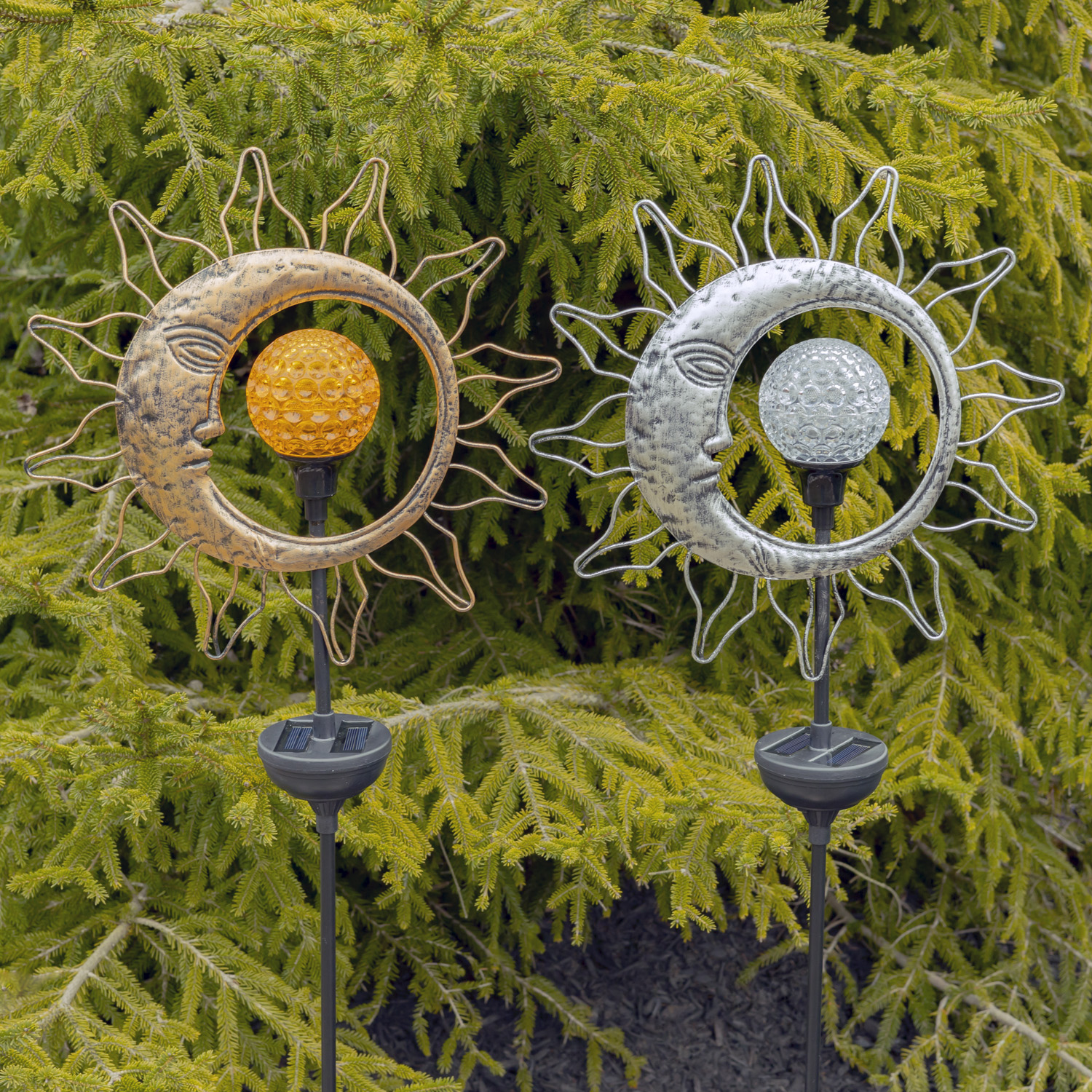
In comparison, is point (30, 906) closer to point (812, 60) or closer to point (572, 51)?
point (572, 51)

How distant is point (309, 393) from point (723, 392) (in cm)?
60

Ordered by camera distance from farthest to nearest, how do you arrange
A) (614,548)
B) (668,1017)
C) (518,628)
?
1. (518,628)
2. (668,1017)
3. (614,548)

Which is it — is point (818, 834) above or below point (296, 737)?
below

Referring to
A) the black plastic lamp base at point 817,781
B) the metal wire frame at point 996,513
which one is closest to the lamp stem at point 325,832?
the black plastic lamp base at point 817,781

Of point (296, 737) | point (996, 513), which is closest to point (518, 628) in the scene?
point (296, 737)

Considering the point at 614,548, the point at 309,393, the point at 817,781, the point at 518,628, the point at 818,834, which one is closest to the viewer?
the point at 309,393

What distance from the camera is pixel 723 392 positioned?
60.8 inches

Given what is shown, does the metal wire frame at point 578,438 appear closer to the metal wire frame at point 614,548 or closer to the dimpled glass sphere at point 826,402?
the metal wire frame at point 614,548

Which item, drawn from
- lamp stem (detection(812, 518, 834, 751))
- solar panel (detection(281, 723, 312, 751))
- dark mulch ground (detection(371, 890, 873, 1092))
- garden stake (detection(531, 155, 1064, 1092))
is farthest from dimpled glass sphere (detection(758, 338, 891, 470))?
dark mulch ground (detection(371, 890, 873, 1092))

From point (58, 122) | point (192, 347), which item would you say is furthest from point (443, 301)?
point (192, 347)

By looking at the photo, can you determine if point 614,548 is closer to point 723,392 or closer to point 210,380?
point 723,392

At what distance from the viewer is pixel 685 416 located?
1.53 metres

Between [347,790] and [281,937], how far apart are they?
80 centimetres

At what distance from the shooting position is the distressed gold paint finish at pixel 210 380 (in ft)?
4.97
